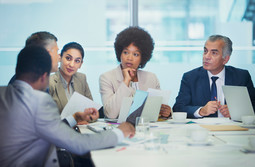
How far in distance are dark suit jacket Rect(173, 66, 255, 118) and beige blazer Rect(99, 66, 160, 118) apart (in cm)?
32

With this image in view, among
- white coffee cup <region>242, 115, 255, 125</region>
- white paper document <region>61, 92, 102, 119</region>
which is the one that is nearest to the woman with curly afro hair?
white paper document <region>61, 92, 102, 119</region>

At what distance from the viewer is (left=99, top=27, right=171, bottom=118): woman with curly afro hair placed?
3064 millimetres

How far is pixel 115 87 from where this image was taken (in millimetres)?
3303

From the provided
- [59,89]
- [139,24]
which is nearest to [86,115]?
[59,89]

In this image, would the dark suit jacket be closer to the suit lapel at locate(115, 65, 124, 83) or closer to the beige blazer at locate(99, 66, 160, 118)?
the beige blazer at locate(99, 66, 160, 118)

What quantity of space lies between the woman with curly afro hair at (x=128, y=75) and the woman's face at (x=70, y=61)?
0.28m

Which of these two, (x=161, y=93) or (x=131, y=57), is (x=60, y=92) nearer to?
(x=131, y=57)

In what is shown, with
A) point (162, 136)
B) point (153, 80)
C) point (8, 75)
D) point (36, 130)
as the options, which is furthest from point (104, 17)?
point (36, 130)

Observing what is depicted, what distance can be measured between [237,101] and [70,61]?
1.58 m

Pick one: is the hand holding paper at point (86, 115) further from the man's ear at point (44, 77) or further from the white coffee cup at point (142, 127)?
the man's ear at point (44, 77)

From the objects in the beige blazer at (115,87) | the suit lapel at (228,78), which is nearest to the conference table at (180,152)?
the beige blazer at (115,87)

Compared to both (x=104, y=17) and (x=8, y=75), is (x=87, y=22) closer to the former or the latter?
(x=104, y=17)

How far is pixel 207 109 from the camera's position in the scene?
3.04 metres

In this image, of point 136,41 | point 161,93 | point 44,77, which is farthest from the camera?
point 136,41
